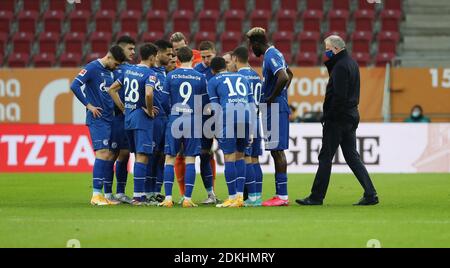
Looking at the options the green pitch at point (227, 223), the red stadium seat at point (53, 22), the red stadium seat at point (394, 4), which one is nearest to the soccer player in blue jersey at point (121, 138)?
the green pitch at point (227, 223)

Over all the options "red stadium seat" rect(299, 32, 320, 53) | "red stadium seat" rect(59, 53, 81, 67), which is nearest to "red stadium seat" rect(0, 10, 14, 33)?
"red stadium seat" rect(59, 53, 81, 67)

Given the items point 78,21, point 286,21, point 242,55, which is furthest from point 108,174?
point 78,21

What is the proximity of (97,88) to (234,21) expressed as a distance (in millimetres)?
13959

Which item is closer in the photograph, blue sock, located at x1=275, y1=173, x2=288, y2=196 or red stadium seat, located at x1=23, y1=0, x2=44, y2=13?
blue sock, located at x1=275, y1=173, x2=288, y2=196

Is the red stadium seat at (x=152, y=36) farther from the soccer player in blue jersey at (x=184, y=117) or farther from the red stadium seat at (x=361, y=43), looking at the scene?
the soccer player in blue jersey at (x=184, y=117)

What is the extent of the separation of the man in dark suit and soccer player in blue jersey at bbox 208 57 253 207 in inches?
40.8

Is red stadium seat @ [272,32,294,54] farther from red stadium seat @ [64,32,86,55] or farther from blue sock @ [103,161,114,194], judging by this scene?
blue sock @ [103,161,114,194]

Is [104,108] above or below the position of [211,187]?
above

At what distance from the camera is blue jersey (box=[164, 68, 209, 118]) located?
13.3 metres

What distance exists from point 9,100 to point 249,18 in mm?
7292

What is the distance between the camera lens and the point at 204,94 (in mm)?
13547

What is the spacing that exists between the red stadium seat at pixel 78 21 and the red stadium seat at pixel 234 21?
3847 millimetres
